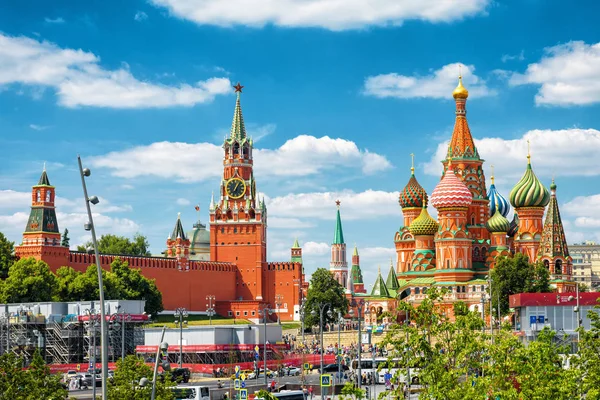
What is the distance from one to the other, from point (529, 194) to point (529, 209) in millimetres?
2001

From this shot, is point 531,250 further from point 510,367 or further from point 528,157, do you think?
point 510,367

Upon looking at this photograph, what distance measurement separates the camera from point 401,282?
13038 centimetres

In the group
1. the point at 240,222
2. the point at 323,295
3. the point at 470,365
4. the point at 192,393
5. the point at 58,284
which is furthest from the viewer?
the point at 240,222

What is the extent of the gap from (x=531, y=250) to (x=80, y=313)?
55384mm

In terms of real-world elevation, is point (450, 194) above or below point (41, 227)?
above

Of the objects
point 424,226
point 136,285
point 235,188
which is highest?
point 235,188

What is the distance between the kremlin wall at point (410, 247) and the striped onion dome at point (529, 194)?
112mm

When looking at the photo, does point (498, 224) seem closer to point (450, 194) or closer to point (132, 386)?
point (450, 194)

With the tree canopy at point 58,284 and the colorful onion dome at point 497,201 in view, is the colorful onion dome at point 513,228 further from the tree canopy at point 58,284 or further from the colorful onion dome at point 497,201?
the tree canopy at point 58,284

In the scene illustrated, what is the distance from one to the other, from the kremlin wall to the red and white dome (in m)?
0.11

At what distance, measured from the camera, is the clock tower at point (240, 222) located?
A: 522 feet

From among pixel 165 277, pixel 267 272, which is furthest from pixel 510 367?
pixel 267 272

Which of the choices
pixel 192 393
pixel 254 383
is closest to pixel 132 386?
pixel 192 393

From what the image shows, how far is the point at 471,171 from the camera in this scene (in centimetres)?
12825
